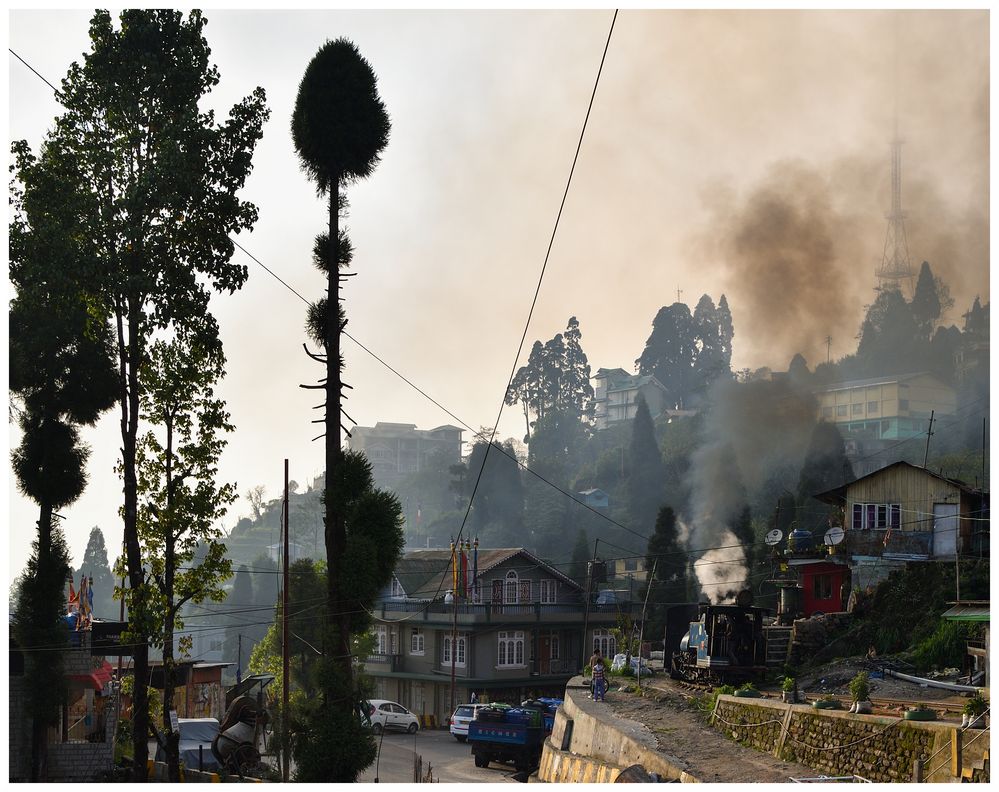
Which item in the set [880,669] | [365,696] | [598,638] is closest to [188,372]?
[365,696]

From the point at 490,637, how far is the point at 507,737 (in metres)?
26.0

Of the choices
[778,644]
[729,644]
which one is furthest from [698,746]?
[778,644]

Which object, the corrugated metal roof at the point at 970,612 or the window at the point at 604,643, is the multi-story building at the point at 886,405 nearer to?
the window at the point at 604,643

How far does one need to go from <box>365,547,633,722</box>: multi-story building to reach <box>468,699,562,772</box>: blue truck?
2197cm

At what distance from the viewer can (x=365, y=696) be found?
21766 mm

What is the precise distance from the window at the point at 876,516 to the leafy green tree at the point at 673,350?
405ft

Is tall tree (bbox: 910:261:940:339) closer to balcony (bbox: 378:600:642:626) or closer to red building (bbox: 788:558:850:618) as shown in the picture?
balcony (bbox: 378:600:642:626)

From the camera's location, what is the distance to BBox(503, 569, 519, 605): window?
65000mm

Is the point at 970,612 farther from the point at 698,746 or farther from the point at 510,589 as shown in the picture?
the point at 510,589

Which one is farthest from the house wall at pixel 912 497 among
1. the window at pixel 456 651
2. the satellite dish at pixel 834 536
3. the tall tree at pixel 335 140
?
the tall tree at pixel 335 140

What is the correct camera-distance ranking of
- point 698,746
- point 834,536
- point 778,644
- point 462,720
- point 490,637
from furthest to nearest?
1. point 490,637
2. point 462,720
3. point 834,536
4. point 778,644
5. point 698,746

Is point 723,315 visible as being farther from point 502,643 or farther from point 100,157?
point 100,157

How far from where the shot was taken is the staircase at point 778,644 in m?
39.9

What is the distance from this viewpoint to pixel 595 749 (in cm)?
2870
